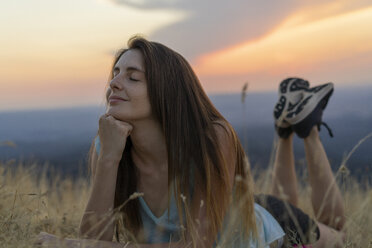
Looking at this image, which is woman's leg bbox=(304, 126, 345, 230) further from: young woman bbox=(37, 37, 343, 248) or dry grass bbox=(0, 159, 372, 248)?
young woman bbox=(37, 37, 343, 248)

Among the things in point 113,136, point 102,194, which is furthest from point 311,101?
point 102,194

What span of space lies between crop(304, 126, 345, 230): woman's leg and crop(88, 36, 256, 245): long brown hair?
4.71 feet

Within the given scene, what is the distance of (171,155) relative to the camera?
8.58 ft

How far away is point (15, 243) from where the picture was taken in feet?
7.25

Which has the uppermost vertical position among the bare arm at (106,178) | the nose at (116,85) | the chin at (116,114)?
the nose at (116,85)

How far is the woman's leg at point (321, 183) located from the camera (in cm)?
392

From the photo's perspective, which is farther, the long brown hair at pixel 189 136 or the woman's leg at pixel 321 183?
the woman's leg at pixel 321 183

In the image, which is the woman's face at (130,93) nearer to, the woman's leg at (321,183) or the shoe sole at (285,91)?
the woman's leg at (321,183)

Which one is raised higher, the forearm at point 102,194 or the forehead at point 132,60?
the forehead at point 132,60

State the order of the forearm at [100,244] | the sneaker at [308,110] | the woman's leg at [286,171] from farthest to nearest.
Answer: the woman's leg at [286,171] → the sneaker at [308,110] → the forearm at [100,244]

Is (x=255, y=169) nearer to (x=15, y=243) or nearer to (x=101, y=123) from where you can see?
(x=101, y=123)

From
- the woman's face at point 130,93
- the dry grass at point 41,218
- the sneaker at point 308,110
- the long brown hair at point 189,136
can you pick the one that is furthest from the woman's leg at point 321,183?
the woman's face at point 130,93

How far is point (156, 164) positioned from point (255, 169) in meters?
2.71

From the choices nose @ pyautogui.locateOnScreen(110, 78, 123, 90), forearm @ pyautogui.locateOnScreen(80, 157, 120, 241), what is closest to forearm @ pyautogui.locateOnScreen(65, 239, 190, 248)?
forearm @ pyautogui.locateOnScreen(80, 157, 120, 241)
